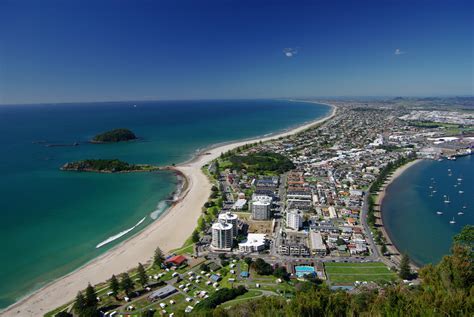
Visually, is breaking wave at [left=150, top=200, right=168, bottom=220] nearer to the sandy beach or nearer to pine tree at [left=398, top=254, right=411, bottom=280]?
the sandy beach

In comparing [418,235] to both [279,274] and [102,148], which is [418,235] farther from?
[102,148]

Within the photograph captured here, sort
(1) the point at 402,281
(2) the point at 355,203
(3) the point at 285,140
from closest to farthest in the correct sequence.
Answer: (1) the point at 402,281, (2) the point at 355,203, (3) the point at 285,140

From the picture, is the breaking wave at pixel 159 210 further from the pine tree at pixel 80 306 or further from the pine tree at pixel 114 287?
the pine tree at pixel 80 306

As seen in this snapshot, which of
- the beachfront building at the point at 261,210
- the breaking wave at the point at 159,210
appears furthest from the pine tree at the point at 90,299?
the beachfront building at the point at 261,210

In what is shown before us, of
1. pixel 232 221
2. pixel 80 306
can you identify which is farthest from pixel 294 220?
pixel 80 306

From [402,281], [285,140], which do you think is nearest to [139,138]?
[285,140]

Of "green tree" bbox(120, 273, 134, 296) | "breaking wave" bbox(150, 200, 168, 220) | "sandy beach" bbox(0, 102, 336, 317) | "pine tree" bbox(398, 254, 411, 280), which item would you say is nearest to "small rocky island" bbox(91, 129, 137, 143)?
"sandy beach" bbox(0, 102, 336, 317)

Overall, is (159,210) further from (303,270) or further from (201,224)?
(303,270)
